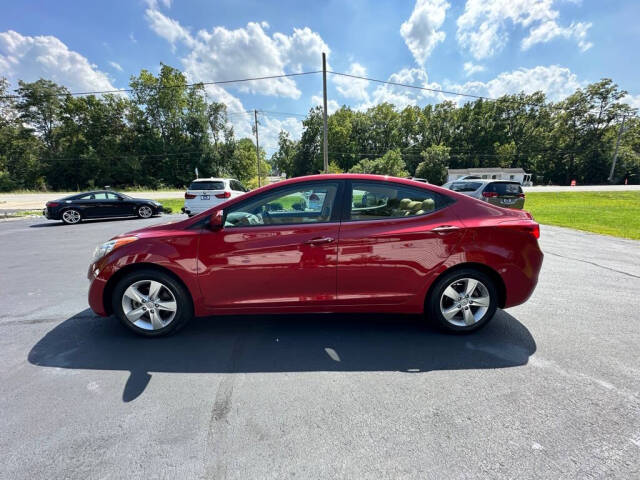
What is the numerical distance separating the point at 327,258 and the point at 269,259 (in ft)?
1.81

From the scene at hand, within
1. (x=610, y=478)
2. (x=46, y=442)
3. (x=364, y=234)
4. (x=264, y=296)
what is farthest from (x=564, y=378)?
(x=46, y=442)

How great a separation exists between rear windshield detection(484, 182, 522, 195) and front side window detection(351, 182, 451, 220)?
382 inches

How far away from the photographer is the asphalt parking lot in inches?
64.0

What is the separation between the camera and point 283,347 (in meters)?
2.76

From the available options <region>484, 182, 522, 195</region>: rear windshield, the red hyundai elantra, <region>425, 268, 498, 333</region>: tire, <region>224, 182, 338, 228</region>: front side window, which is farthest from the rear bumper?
<region>484, 182, 522, 195</region>: rear windshield

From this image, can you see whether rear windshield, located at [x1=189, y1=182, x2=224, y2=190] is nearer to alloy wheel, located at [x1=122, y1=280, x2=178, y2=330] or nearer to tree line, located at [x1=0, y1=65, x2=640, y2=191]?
alloy wheel, located at [x1=122, y1=280, x2=178, y2=330]

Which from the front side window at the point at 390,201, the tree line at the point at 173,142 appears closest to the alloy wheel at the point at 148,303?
the front side window at the point at 390,201

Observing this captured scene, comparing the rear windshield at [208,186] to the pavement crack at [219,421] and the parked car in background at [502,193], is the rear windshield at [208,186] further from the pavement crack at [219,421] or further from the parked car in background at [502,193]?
the parked car in background at [502,193]

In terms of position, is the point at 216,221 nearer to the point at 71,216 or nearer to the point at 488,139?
the point at 71,216

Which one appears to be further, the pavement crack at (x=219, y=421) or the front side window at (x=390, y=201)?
the front side window at (x=390, y=201)

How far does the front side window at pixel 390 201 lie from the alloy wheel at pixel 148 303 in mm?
2031

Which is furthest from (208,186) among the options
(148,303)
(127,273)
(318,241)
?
(318,241)

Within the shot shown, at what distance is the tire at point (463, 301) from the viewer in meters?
2.87

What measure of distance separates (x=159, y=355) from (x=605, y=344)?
4.24m
